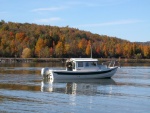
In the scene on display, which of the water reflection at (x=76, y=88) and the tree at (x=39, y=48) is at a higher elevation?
the tree at (x=39, y=48)

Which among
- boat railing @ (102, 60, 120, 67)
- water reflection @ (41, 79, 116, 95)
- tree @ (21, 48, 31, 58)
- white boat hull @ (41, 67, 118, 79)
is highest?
tree @ (21, 48, 31, 58)

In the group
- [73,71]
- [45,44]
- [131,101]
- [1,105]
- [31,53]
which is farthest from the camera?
[45,44]

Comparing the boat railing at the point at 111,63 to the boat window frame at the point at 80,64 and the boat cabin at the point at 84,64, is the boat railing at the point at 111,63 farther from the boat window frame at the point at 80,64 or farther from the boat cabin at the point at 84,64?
the boat window frame at the point at 80,64

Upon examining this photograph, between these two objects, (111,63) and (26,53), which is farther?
(26,53)

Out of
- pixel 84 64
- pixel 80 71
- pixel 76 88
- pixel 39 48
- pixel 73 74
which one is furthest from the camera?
pixel 39 48

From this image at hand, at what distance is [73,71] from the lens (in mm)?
53406

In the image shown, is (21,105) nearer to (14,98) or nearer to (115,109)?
(14,98)

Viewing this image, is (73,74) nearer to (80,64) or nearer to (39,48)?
(80,64)

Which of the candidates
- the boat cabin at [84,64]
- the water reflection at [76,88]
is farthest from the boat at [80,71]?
the water reflection at [76,88]

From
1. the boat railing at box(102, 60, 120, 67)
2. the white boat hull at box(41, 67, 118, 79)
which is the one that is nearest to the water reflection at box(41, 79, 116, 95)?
the white boat hull at box(41, 67, 118, 79)

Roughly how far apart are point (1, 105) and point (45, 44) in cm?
16360

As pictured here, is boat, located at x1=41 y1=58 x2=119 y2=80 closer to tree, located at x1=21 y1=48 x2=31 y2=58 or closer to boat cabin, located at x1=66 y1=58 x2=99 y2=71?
boat cabin, located at x1=66 y1=58 x2=99 y2=71

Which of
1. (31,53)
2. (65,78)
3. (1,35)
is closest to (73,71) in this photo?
(65,78)

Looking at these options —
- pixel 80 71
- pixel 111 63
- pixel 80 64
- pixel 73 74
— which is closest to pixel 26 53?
pixel 111 63
